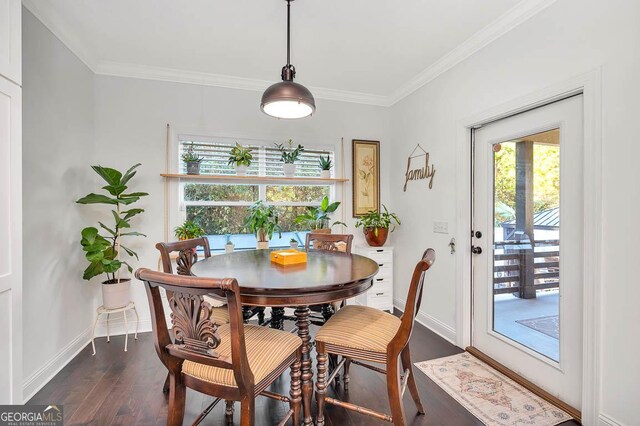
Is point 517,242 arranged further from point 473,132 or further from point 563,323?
point 473,132

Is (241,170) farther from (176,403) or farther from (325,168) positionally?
(176,403)

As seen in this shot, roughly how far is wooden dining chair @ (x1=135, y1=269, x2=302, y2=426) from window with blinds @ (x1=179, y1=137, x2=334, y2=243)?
6.91 feet

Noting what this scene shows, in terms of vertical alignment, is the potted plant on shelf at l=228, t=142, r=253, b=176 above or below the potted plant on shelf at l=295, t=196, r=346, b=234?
above

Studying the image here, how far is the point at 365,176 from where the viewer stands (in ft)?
12.9

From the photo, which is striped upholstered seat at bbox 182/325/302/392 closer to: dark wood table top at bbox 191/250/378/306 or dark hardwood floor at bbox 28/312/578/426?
dark wood table top at bbox 191/250/378/306

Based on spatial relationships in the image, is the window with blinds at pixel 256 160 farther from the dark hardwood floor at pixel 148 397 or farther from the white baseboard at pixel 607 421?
the white baseboard at pixel 607 421

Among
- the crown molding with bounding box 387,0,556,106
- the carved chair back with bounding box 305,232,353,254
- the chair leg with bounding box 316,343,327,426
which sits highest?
the crown molding with bounding box 387,0,556,106

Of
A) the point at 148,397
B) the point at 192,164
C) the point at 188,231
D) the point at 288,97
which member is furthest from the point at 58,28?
the point at 148,397

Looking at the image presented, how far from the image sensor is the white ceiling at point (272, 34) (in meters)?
2.21

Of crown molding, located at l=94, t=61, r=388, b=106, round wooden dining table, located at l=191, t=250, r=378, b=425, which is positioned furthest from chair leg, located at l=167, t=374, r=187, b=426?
crown molding, located at l=94, t=61, r=388, b=106

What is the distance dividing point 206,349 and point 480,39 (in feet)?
9.70

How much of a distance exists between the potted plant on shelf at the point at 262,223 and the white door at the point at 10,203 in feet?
6.33

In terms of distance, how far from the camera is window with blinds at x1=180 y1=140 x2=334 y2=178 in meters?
3.39

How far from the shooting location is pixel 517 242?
237 centimetres
